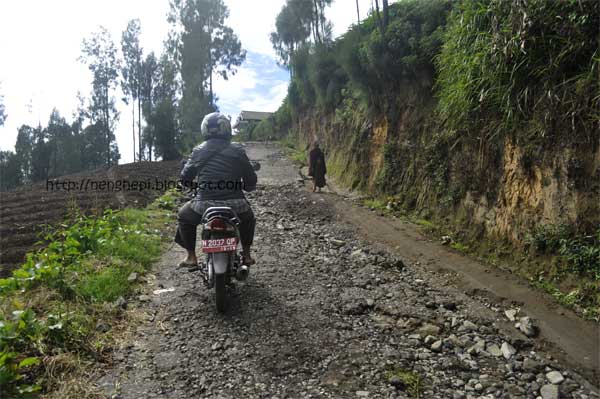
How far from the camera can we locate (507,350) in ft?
11.2

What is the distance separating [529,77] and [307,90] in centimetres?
1646

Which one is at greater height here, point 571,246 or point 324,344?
point 571,246

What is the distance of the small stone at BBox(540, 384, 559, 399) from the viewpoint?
111 inches

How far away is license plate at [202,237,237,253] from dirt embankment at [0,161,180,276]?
502 cm

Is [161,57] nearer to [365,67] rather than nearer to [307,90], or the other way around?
[307,90]

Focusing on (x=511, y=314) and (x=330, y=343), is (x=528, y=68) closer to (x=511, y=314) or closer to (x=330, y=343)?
(x=511, y=314)

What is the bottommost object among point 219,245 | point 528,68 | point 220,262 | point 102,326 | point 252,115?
point 102,326

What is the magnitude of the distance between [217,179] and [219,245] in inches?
33.7

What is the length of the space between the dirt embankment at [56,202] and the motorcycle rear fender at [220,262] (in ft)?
16.6

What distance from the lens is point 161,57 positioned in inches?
1457

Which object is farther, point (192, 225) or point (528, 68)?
point (528, 68)

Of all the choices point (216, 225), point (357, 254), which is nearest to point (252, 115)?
point (357, 254)

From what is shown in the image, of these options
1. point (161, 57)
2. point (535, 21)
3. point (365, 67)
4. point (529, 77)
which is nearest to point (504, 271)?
point (529, 77)

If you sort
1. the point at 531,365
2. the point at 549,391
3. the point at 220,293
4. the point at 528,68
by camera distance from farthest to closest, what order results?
1. the point at 528,68
2. the point at 220,293
3. the point at 531,365
4. the point at 549,391
